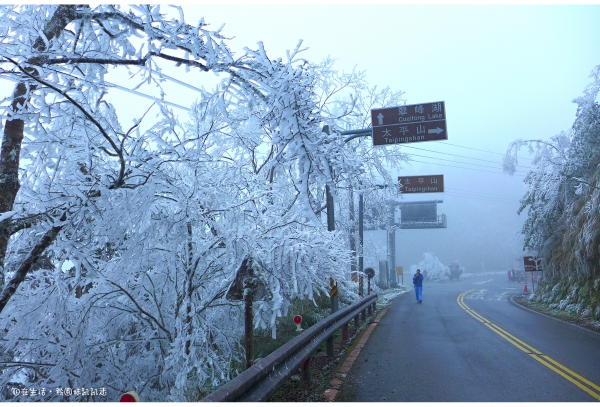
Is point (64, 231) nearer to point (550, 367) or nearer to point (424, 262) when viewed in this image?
point (550, 367)

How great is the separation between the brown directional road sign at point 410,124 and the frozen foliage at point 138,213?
6.24 m

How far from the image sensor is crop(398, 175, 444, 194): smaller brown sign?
2220 centimetres

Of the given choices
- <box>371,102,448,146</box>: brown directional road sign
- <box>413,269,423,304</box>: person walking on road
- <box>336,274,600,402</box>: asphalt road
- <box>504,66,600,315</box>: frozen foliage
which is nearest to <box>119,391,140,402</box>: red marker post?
<box>336,274,600,402</box>: asphalt road

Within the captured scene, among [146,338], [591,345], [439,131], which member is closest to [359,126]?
[439,131]

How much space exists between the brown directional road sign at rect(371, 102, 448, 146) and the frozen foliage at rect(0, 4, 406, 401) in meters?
6.24

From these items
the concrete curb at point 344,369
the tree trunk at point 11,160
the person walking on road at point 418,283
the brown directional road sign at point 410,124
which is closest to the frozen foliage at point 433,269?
the person walking on road at point 418,283

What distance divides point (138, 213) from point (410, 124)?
30.3ft

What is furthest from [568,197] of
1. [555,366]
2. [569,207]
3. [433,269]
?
[433,269]

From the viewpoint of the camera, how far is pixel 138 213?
484cm

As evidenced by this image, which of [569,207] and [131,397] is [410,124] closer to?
[131,397]

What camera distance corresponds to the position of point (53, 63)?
4.61 m

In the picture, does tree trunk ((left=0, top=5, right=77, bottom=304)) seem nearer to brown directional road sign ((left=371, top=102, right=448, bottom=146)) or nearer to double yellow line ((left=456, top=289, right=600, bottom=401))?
double yellow line ((left=456, top=289, right=600, bottom=401))

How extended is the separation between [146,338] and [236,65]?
12.6 ft

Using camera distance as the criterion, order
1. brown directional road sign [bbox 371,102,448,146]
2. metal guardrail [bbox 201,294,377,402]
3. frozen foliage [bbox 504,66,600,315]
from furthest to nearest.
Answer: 1. frozen foliage [bbox 504,66,600,315]
2. brown directional road sign [bbox 371,102,448,146]
3. metal guardrail [bbox 201,294,377,402]
